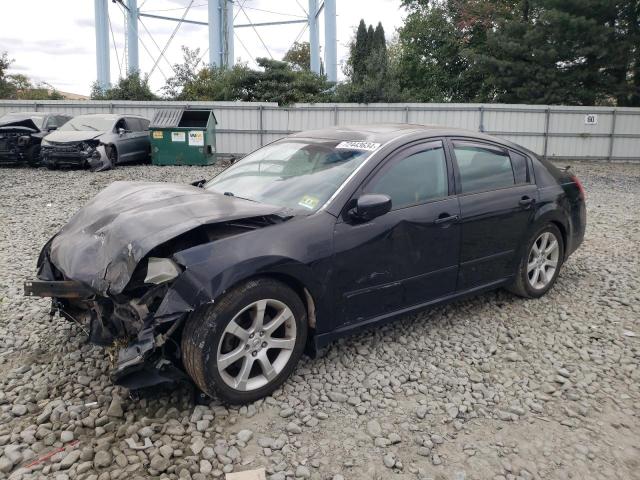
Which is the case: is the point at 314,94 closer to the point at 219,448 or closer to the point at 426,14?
the point at 426,14

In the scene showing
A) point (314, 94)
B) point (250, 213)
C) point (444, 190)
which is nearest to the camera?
point (250, 213)

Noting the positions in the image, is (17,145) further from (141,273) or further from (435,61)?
(435,61)

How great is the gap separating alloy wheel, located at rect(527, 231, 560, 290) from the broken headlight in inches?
125

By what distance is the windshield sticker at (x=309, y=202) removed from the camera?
3494 mm

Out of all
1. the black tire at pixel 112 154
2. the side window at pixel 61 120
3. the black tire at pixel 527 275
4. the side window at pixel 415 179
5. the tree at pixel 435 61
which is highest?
the tree at pixel 435 61

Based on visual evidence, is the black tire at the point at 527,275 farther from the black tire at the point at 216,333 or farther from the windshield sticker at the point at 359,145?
the black tire at the point at 216,333

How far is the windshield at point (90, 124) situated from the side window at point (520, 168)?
12409 mm

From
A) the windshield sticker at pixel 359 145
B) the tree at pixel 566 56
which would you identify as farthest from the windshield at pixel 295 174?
the tree at pixel 566 56

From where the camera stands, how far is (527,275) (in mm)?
4727

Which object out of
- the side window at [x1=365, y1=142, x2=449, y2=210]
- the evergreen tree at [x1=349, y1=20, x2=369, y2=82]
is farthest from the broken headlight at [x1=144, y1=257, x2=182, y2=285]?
the evergreen tree at [x1=349, y1=20, x2=369, y2=82]

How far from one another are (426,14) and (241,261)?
3192cm

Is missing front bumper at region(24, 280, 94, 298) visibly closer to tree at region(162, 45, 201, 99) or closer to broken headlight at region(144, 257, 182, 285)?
broken headlight at region(144, 257, 182, 285)

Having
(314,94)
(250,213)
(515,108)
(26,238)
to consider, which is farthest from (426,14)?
(250,213)

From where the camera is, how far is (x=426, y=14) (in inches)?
1233
